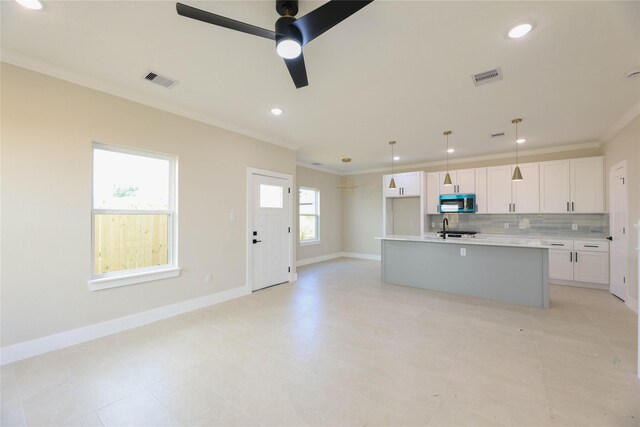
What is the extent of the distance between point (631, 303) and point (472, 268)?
6.66 ft

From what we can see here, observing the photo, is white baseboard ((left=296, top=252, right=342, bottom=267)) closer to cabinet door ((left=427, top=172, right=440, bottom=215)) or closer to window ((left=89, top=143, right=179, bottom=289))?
cabinet door ((left=427, top=172, right=440, bottom=215))

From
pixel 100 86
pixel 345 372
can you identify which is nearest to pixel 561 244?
pixel 345 372

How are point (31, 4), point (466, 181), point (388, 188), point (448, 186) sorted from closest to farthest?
point (31, 4)
point (466, 181)
point (448, 186)
point (388, 188)

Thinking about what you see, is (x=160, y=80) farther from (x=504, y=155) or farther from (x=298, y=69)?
(x=504, y=155)

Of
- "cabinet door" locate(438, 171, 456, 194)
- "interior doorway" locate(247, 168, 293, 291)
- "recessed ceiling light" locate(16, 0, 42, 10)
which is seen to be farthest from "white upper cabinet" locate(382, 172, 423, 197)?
"recessed ceiling light" locate(16, 0, 42, 10)

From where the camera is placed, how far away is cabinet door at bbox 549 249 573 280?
4961 millimetres

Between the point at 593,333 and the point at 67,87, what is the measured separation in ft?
20.6

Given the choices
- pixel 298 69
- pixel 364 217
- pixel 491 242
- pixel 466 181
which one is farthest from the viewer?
pixel 364 217

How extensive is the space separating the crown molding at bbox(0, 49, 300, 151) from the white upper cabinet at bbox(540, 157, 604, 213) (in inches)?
235

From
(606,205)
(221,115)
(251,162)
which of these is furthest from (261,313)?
(606,205)

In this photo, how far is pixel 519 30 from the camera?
80.7 inches

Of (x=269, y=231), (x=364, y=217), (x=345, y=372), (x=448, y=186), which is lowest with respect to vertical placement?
(x=345, y=372)

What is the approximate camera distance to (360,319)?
338 cm

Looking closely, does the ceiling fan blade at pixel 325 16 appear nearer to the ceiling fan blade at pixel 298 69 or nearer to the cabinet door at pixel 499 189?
the ceiling fan blade at pixel 298 69
